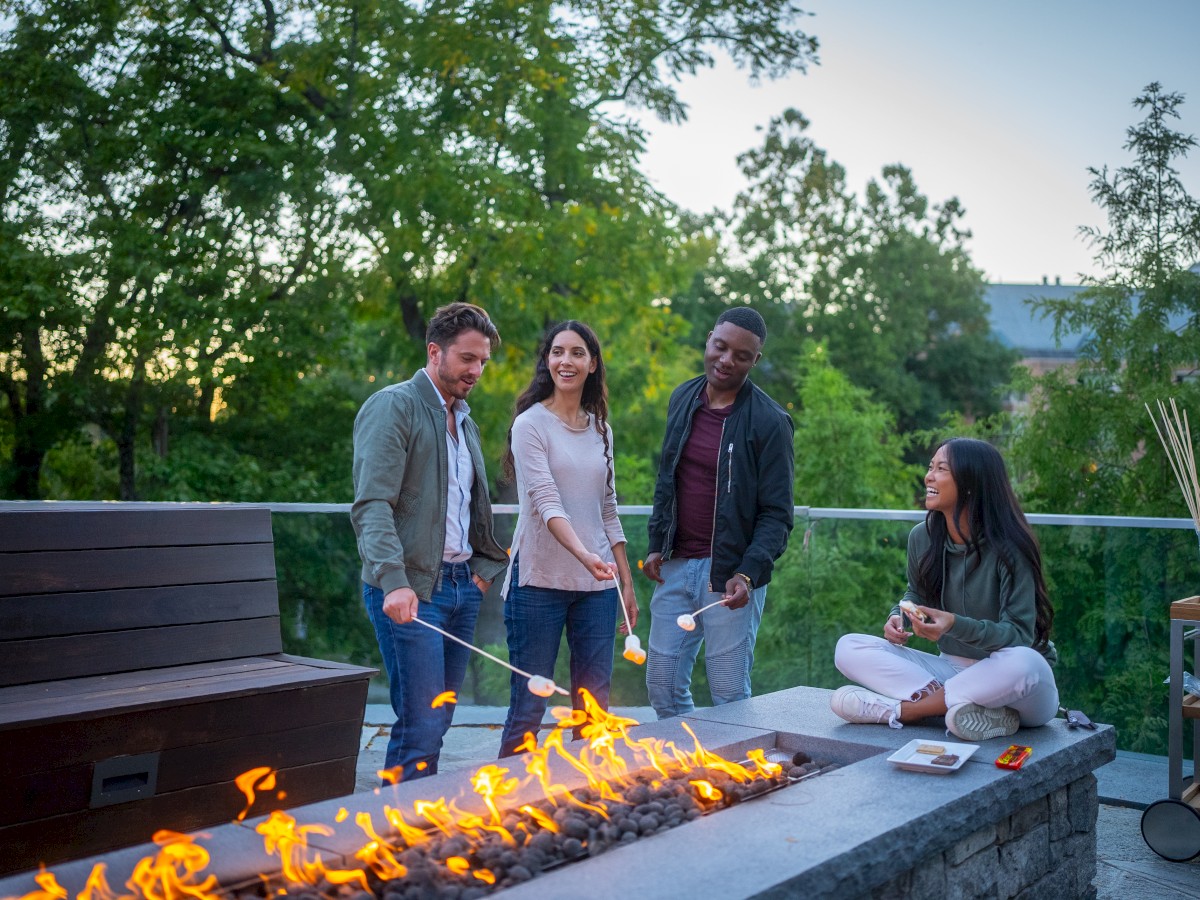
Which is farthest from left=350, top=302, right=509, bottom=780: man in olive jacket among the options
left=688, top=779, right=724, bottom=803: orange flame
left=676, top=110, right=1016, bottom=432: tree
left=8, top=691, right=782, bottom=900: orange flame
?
left=676, top=110, right=1016, bottom=432: tree

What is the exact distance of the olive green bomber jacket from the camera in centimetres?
306

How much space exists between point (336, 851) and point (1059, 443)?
9.65 metres

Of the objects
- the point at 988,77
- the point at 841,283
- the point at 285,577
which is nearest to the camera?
the point at 285,577

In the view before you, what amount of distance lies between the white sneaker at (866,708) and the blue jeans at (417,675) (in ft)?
3.78

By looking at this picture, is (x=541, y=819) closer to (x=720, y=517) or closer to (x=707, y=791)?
(x=707, y=791)

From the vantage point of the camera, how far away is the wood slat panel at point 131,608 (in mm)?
3354

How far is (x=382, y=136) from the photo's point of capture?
41.1ft

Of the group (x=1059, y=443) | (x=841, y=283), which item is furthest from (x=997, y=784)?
(x=841, y=283)

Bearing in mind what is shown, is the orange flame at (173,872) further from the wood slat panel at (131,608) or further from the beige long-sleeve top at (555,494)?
the wood slat panel at (131,608)

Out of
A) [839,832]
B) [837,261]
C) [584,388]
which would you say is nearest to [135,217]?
A: [584,388]

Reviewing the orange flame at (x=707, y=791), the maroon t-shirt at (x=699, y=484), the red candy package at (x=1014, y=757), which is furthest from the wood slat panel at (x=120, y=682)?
the red candy package at (x=1014, y=757)

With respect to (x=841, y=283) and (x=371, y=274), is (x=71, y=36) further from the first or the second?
(x=841, y=283)

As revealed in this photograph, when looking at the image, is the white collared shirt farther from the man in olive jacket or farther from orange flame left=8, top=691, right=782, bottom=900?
orange flame left=8, top=691, right=782, bottom=900

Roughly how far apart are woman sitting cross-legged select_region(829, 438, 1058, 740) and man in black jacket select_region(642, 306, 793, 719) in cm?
39
